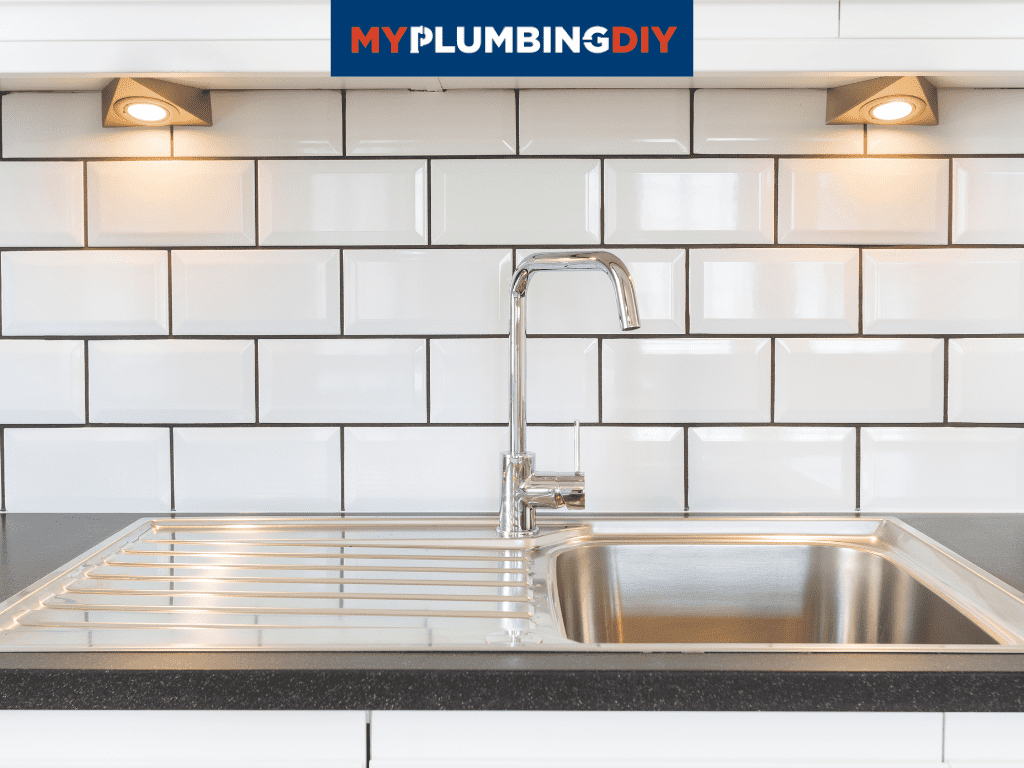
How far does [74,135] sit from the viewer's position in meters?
1.12

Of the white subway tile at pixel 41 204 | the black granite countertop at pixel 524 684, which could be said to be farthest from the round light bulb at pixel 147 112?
the black granite countertop at pixel 524 684

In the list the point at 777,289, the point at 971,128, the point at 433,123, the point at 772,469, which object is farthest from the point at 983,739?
the point at 433,123

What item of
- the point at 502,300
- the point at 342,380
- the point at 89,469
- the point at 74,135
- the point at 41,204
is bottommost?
the point at 89,469

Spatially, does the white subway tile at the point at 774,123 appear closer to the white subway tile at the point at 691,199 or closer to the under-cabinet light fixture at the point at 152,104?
the white subway tile at the point at 691,199

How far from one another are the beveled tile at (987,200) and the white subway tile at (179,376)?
1057 mm

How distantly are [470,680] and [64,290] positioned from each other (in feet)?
2.94

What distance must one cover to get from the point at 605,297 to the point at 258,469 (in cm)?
58

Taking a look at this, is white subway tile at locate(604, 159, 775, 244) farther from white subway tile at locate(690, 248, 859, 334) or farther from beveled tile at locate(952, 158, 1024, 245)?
beveled tile at locate(952, 158, 1024, 245)

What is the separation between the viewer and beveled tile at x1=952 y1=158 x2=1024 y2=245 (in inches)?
43.6

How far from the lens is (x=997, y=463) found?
3.72 ft

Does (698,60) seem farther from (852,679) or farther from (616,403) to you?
(852,679)

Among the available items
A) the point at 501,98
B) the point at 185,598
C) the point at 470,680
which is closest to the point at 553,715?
the point at 470,680

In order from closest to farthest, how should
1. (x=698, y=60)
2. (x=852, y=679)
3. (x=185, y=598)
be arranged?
(x=852, y=679), (x=185, y=598), (x=698, y=60)

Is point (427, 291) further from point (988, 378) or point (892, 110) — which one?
point (988, 378)
